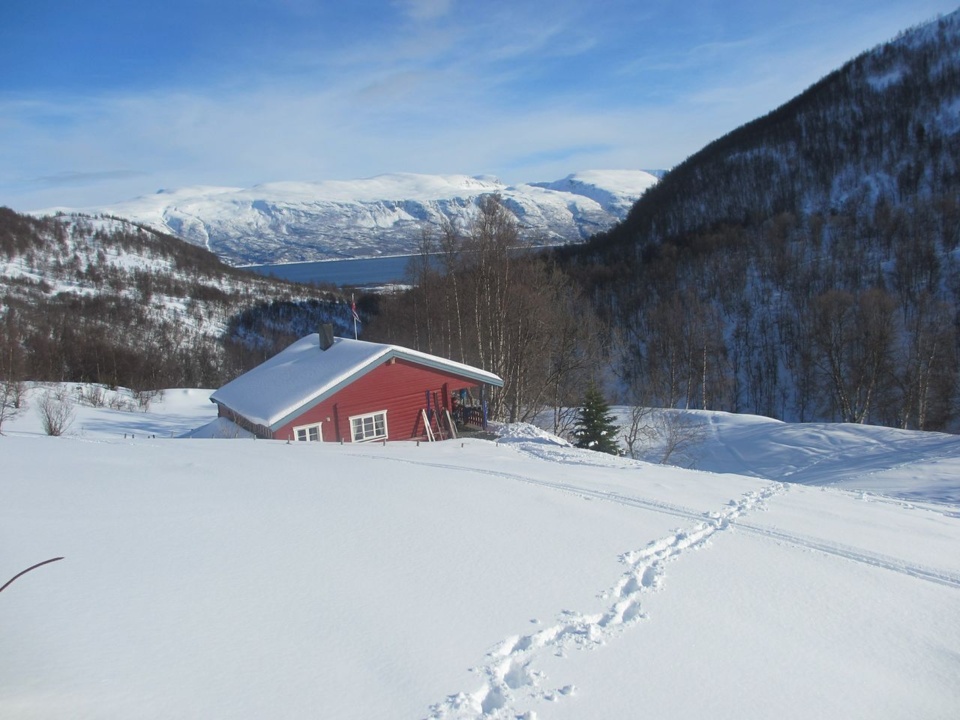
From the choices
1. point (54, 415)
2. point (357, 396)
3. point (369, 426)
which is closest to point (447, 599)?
point (357, 396)

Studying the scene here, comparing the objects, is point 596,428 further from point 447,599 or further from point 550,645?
point 550,645

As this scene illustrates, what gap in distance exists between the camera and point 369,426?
61.0 feet

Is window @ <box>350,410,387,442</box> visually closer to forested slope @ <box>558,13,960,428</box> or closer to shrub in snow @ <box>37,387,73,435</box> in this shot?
shrub in snow @ <box>37,387,73,435</box>

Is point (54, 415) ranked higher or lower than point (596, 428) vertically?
higher

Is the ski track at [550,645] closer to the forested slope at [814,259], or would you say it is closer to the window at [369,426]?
A: the window at [369,426]

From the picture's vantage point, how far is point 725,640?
468cm

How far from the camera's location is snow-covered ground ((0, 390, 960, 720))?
3742 millimetres

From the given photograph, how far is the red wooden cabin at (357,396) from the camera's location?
17328mm

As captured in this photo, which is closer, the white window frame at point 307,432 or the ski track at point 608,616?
the ski track at point 608,616

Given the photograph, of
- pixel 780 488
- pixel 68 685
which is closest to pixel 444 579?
pixel 68 685

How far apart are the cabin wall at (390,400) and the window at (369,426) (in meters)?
0.14

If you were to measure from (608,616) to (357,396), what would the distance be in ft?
46.4

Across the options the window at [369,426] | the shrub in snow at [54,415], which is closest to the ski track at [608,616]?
the window at [369,426]

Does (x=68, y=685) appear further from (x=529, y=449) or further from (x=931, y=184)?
(x=931, y=184)
